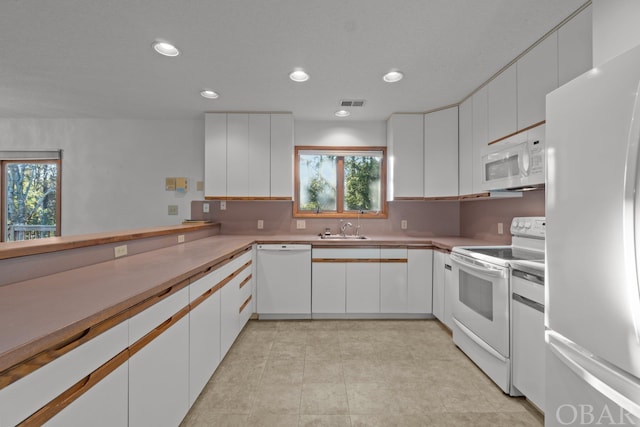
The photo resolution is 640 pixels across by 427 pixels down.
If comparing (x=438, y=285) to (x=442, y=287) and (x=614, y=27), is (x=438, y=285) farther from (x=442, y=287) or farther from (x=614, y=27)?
(x=614, y=27)

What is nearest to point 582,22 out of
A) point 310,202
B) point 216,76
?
point 216,76

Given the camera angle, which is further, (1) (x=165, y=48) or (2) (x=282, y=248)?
(2) (x=282, y=248)

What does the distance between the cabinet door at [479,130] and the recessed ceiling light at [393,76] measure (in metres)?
0.80

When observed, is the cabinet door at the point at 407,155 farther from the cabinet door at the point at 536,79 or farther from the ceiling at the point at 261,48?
the cabinet door at the point at 536,79

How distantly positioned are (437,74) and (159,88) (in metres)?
2.53

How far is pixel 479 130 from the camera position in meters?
2.60

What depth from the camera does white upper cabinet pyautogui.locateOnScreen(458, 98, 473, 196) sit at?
2.76 metres

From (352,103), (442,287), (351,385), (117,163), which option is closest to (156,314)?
(351,385)

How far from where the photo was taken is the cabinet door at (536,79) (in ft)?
5.75

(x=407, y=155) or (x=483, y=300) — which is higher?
(x=407, y=155)

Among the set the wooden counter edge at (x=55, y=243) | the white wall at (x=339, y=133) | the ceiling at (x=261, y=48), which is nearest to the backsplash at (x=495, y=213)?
the ceiling at (x=261, y=48)

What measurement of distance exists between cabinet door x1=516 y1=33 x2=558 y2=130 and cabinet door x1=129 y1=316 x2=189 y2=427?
2476mm

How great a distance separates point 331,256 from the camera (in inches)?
118

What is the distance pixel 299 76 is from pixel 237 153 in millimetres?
1277
